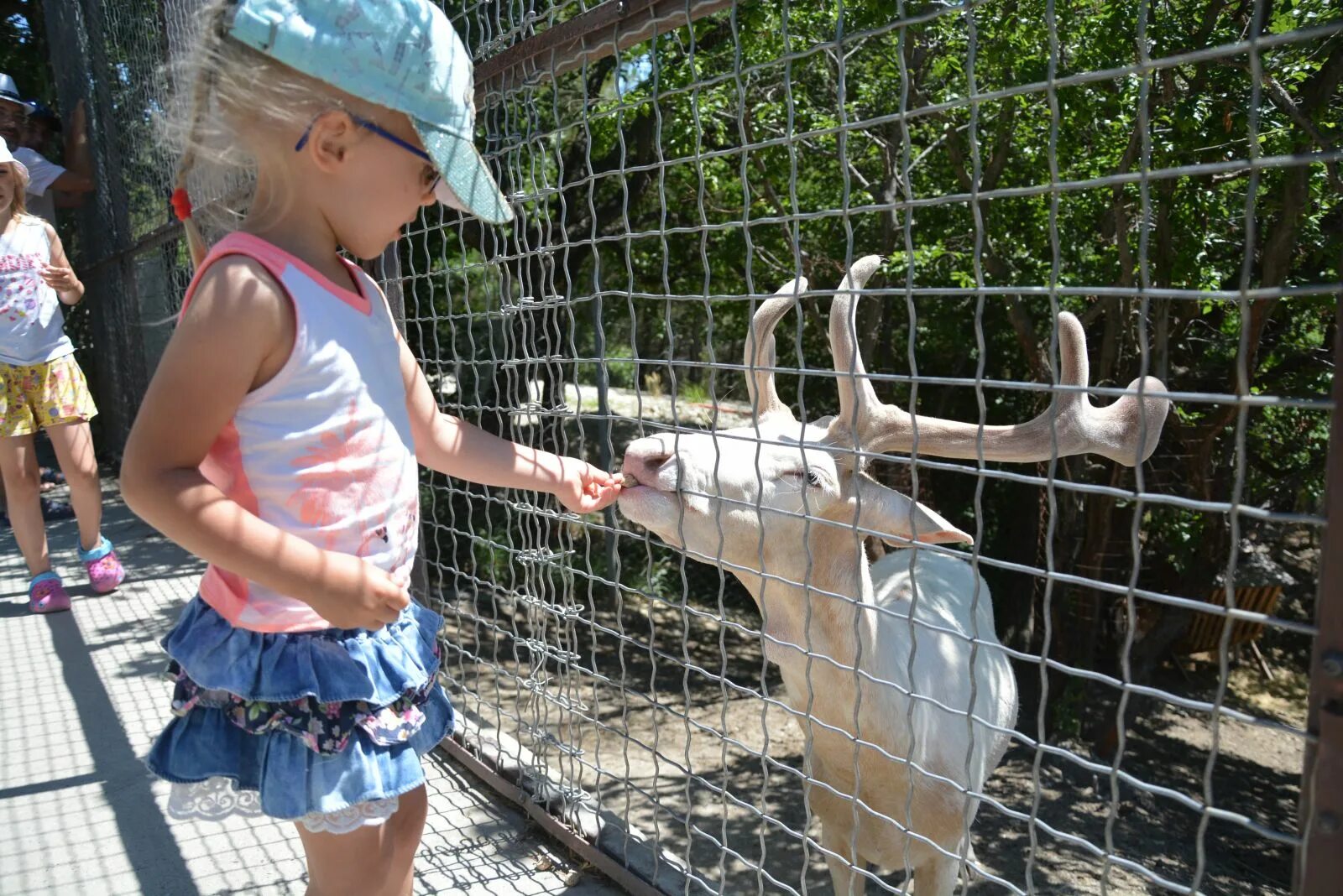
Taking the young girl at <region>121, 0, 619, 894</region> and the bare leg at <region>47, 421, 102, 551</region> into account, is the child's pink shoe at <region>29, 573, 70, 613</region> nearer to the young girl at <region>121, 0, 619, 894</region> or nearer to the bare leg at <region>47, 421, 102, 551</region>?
the bare leg at <region>47, 421, 102, 551</region>

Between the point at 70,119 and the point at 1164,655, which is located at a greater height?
the point at 70,119

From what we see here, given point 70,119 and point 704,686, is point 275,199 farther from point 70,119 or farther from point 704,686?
point 70,119

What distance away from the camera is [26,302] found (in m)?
4.43

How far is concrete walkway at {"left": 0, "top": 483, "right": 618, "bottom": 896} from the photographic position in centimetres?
266

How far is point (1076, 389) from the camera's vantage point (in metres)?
1.40

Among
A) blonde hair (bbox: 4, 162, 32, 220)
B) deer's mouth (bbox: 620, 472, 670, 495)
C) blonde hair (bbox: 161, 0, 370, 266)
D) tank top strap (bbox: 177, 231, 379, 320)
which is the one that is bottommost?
deer's mouth (bbox: 620, 472, 670, 495)

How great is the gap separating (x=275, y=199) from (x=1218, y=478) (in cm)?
624

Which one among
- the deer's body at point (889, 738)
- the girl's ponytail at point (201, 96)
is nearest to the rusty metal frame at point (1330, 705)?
the deer's body at point (889, 738)

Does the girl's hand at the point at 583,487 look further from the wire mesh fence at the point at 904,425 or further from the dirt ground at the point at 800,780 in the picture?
the dirt ground at the point at 800,780

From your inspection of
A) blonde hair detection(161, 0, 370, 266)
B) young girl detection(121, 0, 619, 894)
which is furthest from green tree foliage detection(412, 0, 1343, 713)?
blonde hair detection(161, 0, 370, 266)

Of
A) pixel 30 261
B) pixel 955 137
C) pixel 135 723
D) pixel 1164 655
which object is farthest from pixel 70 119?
pixel 1164 655

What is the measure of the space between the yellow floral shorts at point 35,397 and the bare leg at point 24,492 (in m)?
0.07

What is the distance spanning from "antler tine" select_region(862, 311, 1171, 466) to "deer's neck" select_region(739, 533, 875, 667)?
400 mm

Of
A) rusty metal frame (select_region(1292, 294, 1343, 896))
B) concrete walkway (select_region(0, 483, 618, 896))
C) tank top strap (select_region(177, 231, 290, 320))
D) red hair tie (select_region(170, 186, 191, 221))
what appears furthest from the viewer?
concrete walkway (select_region(0, 483, 618, 896))
